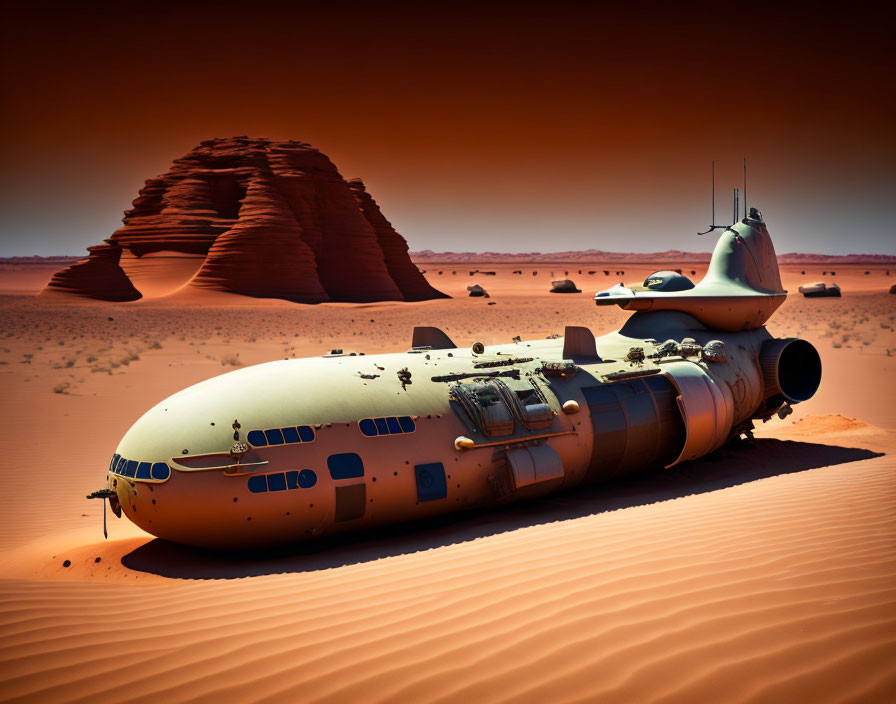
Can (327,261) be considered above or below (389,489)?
above

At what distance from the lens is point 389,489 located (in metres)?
9.39

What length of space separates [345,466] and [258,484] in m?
1.23

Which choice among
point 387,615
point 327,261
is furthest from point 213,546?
point 327,261

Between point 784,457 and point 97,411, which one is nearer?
point 784,457

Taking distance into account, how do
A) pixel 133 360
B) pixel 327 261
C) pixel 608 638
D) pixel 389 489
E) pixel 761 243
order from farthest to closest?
pixel 327 261 → pixel 133 360 → pixel 761 243 → pixel 389 489 → pixel 608 638

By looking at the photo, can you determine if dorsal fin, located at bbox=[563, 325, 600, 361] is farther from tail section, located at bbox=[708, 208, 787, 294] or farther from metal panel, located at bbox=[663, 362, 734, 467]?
tail section, located at bbox=[708, 208, 787, 294]

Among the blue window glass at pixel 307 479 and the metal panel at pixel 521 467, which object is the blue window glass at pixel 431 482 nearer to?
the metal panel at pixel 521 467

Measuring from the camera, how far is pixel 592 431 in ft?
37.6

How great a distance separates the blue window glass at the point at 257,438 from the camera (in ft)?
29.1

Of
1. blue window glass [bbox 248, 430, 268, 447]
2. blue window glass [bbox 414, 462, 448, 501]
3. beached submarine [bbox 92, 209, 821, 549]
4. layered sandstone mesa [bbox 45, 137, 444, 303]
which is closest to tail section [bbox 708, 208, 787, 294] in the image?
beached submarine [bbox 92, 209, 821, 549]

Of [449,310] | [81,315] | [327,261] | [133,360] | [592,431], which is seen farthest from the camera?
[327,261]

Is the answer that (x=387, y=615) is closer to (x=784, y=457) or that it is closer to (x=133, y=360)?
(x=784, y=457)

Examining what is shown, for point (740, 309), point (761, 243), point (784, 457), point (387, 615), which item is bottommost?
point (784, 457)

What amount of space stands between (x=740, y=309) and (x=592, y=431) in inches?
261
